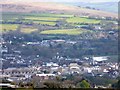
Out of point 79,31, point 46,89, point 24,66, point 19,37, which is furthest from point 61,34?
point 46,89

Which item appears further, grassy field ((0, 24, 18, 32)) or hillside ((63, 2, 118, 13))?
grassy field ((0, 24, 18, 32))

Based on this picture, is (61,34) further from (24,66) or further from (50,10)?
(24,66)

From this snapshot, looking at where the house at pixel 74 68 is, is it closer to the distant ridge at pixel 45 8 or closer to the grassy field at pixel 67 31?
the grassy field at pixel 67 31

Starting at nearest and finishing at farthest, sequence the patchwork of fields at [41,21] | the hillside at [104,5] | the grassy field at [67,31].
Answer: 1. the hillside at [104,5]
2. the grassy field at [67,31]
3. the patchwork of fields at [41,21]

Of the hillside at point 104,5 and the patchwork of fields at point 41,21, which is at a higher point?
the hillside at point 104,5

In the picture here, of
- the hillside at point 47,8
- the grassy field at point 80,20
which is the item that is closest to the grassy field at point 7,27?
the hillside at point 47,8

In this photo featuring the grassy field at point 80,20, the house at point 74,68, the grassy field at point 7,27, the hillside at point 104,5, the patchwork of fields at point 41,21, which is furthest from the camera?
the grassy field at point 80,20

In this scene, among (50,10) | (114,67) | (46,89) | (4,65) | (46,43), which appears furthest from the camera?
(50,10)

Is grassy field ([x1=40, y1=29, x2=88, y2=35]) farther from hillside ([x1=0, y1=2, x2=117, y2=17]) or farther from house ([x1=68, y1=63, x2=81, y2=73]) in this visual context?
house ([x1=68, y1=63, x2=81, y2=73])

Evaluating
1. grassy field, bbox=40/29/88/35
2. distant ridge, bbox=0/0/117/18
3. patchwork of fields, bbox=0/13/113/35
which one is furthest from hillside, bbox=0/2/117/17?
grassy field, bbox=40/29/88/35
